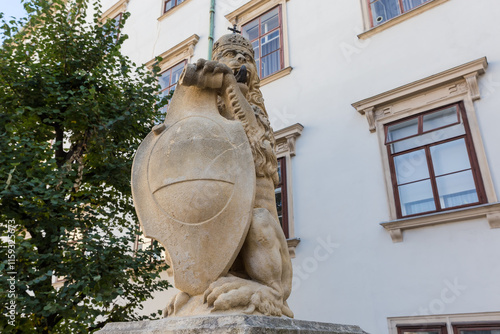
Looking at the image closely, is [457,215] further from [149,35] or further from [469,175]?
[149,35]

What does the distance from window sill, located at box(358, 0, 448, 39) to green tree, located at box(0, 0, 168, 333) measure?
3929 millimetres

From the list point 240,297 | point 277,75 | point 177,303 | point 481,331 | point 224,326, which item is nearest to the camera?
point 224,326

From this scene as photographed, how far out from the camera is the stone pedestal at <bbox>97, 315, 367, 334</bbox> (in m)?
1.66

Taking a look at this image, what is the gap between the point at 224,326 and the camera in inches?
66.0

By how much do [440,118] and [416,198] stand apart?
1.27 meters

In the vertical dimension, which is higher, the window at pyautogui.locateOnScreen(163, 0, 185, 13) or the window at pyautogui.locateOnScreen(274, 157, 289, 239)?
the window at pyautogui.locateOnScreen(163, 0, 185, 13)

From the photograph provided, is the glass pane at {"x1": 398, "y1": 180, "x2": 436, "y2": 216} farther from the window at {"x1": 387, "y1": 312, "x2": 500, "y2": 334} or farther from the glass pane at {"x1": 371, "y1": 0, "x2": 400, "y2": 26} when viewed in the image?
the glass pane at {"x1": 371, "y1": 0, "x2": 400, "y2": 26}

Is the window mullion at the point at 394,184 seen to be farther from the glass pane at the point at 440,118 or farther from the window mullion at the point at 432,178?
the glass pane at the point at 440,118

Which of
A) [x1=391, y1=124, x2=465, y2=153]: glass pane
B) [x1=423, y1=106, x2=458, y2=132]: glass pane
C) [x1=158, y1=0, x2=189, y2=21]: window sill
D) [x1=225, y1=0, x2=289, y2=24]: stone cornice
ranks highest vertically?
[x1=158, y1=0, x2=189, y2=21]: window sill

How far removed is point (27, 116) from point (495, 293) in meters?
6.52

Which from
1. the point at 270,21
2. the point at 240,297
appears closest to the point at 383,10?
the point at 270,21

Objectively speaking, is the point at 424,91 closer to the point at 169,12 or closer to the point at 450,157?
the point at 450,157

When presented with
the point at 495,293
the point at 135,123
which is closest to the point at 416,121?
the point at 495,293

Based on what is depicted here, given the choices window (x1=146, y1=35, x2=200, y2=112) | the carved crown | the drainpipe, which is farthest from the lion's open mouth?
window (x1=146, y1=35, x2=200, y2=112)
